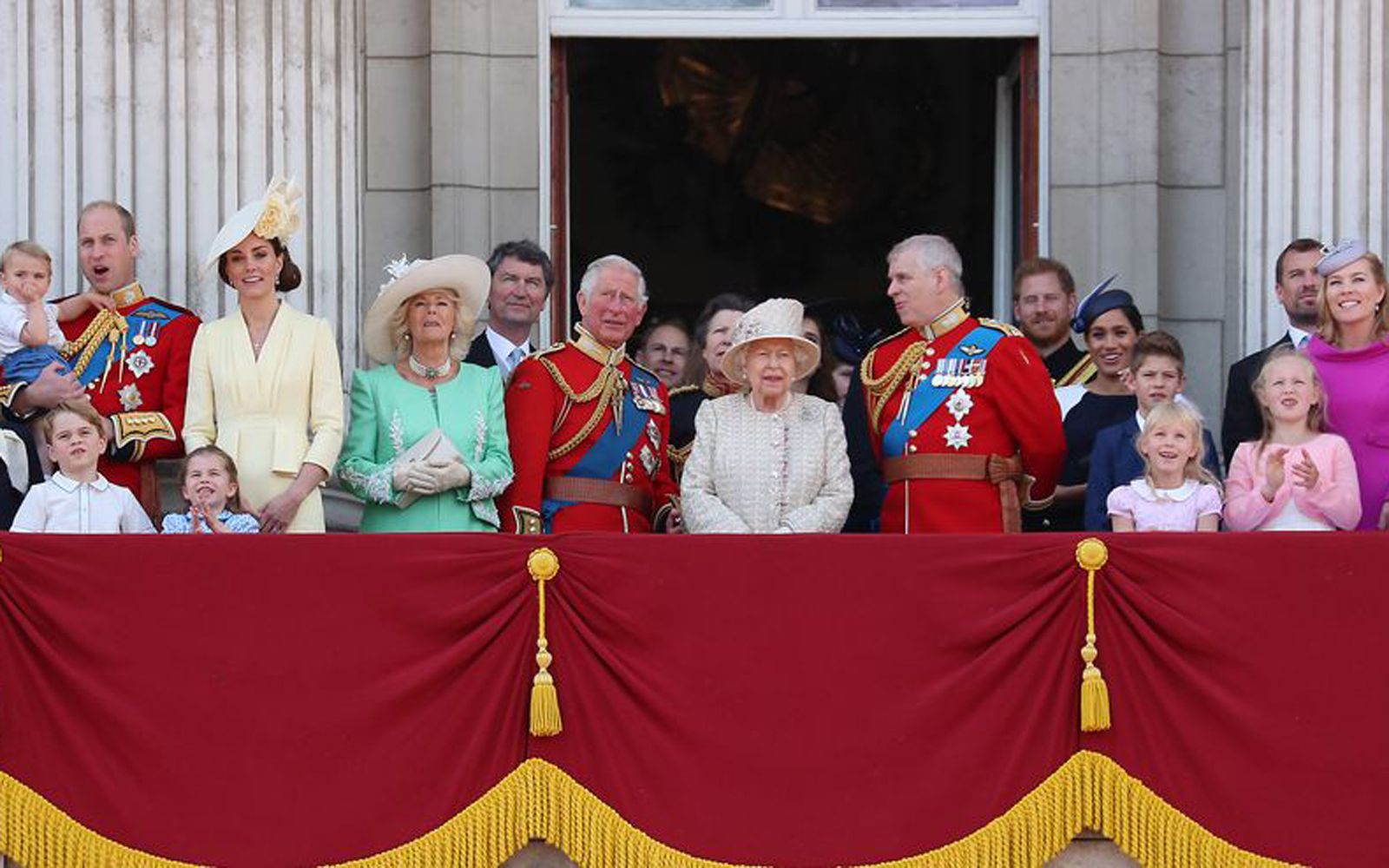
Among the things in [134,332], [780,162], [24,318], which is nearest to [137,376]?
[134,332]

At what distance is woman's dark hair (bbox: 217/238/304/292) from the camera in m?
9.72

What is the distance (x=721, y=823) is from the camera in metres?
8.59

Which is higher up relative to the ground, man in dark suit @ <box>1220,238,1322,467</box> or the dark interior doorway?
the dark interior doorway

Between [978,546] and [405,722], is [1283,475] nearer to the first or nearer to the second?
[978,546]

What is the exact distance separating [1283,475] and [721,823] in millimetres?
1986

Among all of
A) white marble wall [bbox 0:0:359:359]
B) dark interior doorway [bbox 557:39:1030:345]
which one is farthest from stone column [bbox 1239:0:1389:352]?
dark interior doorway [bbox 557:39:1030:345]

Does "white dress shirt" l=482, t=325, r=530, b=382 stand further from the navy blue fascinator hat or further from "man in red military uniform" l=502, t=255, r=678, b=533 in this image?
the navy blue fascinator hat

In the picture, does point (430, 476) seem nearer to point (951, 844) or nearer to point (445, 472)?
point (445, 472)

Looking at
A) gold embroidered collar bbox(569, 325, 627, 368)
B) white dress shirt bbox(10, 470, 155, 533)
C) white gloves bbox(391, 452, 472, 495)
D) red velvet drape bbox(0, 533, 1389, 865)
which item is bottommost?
red velvet drape bbox(0, 533, 1389, 865)

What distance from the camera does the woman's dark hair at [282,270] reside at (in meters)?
9.72

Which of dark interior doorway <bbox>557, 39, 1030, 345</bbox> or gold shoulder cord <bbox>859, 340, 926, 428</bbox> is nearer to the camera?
gold shoulder cord <bbox>859, 340, 926, 428</bbox>

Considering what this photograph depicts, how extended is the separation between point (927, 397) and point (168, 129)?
3.27m

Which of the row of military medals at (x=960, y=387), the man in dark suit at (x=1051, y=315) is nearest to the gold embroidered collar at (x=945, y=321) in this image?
the row of military medals at (x=960, y=387)

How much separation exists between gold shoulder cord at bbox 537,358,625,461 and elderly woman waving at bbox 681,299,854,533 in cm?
38
